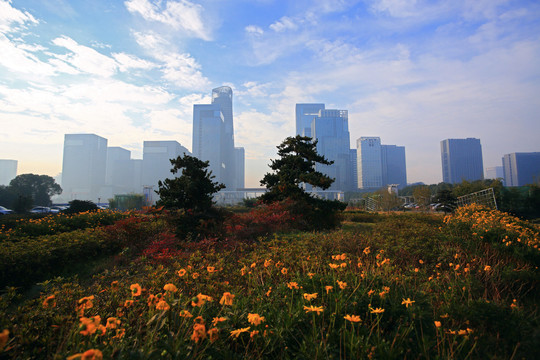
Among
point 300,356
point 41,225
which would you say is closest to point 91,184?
point 41,225

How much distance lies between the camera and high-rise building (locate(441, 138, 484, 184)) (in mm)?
119750

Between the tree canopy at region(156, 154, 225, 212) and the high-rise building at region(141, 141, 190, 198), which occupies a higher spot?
the high-rise building at region(141, 141, 190, 198)

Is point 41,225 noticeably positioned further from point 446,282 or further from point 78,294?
point 446,282

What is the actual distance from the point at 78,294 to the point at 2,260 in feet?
9.00

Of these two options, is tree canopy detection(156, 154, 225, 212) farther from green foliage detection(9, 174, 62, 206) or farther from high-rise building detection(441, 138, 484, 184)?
high-rise building detection(441, 138, 484, 184)

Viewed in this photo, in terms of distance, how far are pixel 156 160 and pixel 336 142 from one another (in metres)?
105

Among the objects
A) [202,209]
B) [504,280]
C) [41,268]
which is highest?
[202,209]

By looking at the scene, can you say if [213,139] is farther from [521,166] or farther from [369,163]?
[521,166]

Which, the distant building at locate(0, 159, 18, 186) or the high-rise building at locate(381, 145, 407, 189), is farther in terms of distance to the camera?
the high-rise building at locate(381, 145, 407, 189)

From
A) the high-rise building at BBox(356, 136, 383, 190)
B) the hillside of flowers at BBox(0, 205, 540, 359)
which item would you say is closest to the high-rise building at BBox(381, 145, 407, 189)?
the high-rise building at BBox(356, 136, 383, 190)

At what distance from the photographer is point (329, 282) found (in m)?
2.38

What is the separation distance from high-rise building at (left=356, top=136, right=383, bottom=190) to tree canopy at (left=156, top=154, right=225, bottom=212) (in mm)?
138443

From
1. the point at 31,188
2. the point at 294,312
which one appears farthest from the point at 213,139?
the point at 294,312

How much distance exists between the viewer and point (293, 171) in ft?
31.7
